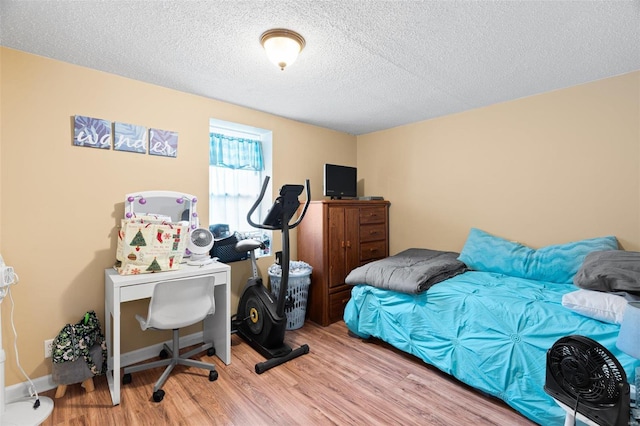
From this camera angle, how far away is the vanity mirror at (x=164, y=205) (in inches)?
98.5

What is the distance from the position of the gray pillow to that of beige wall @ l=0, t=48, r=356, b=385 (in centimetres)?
331

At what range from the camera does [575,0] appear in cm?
155

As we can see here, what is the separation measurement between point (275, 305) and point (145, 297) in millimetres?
1039

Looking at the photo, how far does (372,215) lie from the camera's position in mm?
3891

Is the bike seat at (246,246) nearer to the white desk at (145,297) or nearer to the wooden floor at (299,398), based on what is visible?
the white desk at (145,297)

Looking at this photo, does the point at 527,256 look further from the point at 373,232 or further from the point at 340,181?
the point at 340,181

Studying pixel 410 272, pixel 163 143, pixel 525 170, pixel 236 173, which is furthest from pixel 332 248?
pixel 525 170

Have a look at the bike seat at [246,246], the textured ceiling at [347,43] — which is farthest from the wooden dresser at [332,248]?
the textured ceiling at [347,43]

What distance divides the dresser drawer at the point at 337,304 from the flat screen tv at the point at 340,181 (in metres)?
1.23

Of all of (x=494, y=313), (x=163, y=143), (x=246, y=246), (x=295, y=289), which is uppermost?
(x=163, y=143)

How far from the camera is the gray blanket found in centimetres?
261

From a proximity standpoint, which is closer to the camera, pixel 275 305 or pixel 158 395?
pixel 158 395

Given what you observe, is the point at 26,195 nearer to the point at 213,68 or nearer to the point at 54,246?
the point at 54,246

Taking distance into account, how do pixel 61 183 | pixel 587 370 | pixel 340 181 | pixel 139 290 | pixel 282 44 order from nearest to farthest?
pixel 587 370
pixel 282 44
pixel 139 290
pixel 61 183
pixel 340 181
